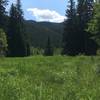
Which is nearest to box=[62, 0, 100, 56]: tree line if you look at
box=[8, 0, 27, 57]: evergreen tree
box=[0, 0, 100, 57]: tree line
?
box=[0, 0, 100, 57]: tree line

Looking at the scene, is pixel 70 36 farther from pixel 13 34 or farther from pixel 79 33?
pixel 13 34

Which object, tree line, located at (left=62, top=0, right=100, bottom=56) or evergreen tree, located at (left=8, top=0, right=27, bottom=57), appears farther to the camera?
evergreen tree, located at (left=8, top=0, right=27, bottom=57)

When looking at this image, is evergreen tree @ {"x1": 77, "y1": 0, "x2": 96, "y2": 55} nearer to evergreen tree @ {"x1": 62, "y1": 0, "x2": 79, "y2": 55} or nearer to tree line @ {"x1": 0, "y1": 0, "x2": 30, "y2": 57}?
evergreen tree @ {"x1": 62, "y1": 0, "x2": 79, "y2": 55}

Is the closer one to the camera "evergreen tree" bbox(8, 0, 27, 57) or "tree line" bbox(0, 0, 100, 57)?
"tree line" bbox(0, 0, 100, 57)

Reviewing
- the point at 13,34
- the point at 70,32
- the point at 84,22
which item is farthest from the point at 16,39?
the point at 84,22

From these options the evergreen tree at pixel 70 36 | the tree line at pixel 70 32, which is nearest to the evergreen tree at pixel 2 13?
the tree line at pixel 70 32

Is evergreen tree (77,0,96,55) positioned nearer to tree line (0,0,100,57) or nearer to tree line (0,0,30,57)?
tree line (0,0,100,57)

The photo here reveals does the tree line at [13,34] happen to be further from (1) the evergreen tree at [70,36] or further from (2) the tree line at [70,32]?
(1) the evergreen tree at [70,36]

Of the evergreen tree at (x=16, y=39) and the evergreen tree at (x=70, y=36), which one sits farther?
the evergreen tree at (x=16, y=39)

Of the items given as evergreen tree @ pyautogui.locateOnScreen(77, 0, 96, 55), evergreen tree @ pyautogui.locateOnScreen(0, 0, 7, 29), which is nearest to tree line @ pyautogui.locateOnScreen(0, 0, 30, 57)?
evergreen tree @ pyautogui.locateOnScreen(0, 0, 7, 29)

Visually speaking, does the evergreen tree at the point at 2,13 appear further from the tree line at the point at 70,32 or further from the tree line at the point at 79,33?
the tree line at the point at 79,33

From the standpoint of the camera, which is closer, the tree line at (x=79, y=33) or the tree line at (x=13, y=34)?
the tree line at (x=79, y=33)

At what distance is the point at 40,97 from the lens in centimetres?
896

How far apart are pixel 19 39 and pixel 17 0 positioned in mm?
22921
